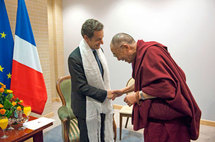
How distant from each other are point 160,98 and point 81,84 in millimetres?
679

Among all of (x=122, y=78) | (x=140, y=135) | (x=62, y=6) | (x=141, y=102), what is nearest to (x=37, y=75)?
(x=141, y=102)

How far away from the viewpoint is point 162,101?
3.70 ft

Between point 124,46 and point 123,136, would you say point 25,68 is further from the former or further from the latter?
point 123,136

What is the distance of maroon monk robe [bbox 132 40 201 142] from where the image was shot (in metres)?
1.07

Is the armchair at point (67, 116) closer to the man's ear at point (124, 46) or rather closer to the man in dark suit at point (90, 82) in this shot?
the man in dark suit at point (90, 82)

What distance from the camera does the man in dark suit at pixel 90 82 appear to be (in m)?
1.51

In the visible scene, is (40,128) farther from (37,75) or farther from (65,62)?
(65,62)

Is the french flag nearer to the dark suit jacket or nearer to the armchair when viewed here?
the armchair

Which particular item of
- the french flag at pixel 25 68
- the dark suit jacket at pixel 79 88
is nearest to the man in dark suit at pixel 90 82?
the dark suit jacket at pixel 79 88

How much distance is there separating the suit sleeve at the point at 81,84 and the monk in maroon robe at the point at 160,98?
396 mm

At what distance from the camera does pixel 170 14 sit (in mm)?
3191

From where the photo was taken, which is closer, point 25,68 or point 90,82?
point 90,82

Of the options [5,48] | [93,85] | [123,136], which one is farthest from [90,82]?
[123,136]

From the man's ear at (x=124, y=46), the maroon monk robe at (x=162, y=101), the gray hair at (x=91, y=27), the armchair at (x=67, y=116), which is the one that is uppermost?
the gray hair at (x=91, y=27)
